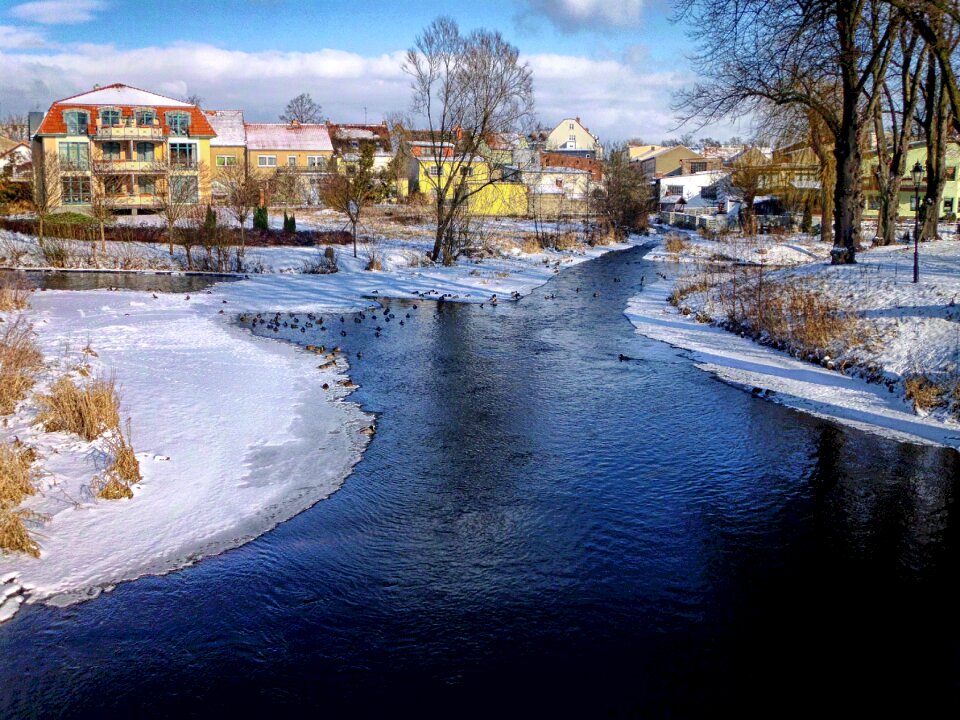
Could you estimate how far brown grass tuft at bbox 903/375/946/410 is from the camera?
39.0 feet

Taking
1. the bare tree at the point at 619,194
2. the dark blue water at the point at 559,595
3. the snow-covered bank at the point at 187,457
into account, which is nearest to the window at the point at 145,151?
the bare tree at the point at 619,194

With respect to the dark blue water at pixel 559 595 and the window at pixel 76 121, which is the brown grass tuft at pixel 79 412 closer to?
the dark blue water at pixel 559 595

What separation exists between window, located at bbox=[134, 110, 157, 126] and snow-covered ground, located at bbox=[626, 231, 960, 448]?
4182 cm

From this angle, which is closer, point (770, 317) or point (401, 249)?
point (770, 317)

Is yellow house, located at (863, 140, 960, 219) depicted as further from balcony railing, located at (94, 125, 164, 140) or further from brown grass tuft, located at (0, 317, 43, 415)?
brown grass tuft, located at (0, 317, 43, 415)

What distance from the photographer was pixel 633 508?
8508 mm

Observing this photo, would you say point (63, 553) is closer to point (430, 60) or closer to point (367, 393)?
point (367, 393)

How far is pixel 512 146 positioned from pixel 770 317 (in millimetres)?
21094

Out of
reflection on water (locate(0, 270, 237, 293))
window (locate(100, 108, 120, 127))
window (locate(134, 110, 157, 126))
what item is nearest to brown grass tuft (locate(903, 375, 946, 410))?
reflection on water (locate(0, 270, 237, 293))

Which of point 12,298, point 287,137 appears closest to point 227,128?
point 287,137

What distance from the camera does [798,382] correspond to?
45.5 feet

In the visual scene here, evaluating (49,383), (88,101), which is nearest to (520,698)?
(49,383)

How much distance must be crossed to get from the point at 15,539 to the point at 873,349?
13614mm

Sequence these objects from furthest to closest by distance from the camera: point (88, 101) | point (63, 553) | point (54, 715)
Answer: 1. point (88, 101)
2. point (63, 553)
3. point (54, 715)
